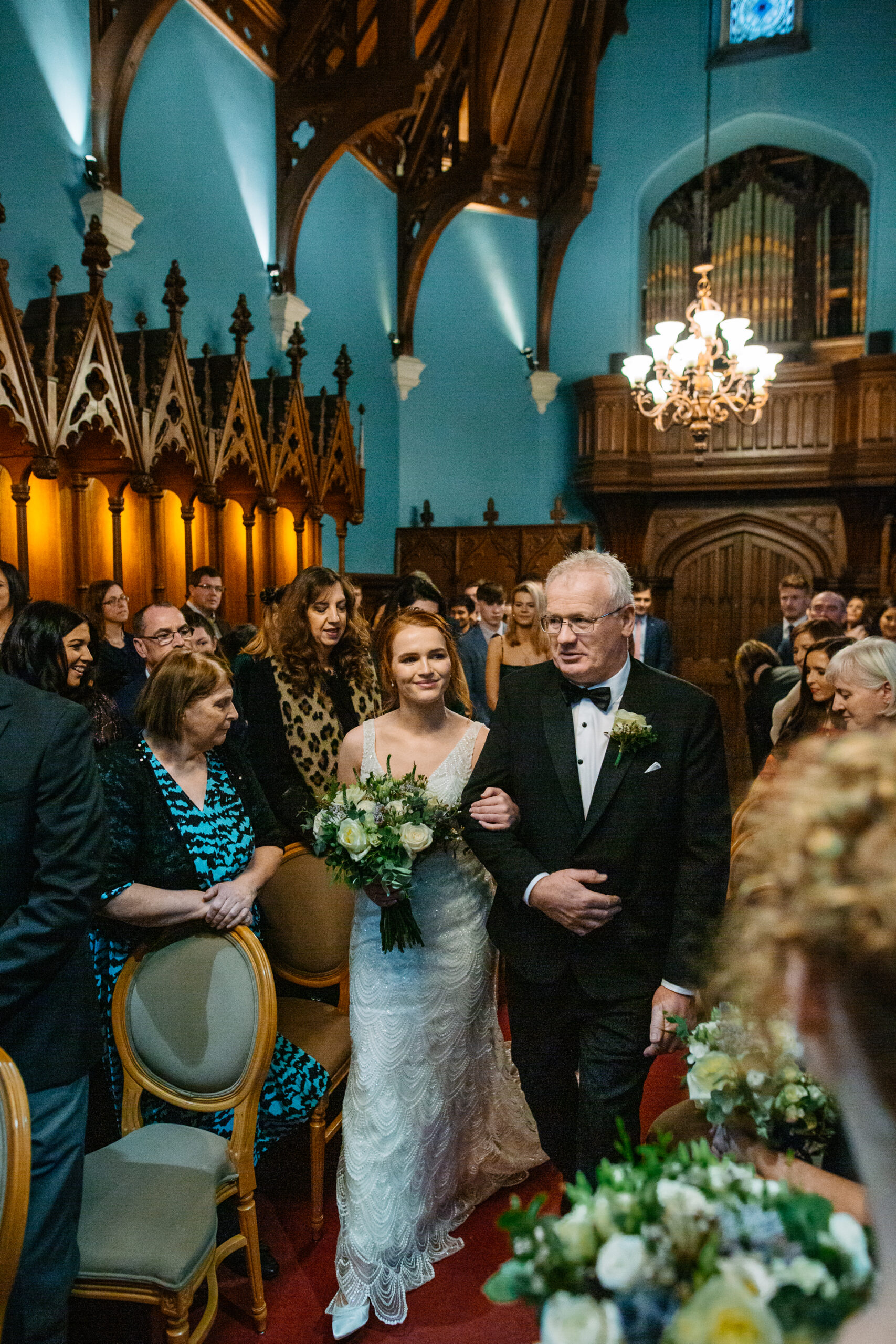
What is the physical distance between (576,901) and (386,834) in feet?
1.72

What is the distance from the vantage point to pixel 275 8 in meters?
8.38

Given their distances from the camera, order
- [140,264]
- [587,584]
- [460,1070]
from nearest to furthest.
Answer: [587,584] → [460,1070] → [140,264]

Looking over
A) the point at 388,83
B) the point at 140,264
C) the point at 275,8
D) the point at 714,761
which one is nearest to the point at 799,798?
the point at 714,761

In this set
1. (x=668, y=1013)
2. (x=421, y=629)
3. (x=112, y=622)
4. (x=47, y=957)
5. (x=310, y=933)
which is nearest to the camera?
(x=47, y=957)

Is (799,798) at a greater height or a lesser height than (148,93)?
lesser

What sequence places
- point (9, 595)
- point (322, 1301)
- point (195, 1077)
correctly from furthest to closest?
point (9, 595) → point (322, 1301) → point (195, 1077)

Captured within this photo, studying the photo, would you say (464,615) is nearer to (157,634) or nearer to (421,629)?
(157,634)

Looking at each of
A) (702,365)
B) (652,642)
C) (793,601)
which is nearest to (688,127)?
(702,365)

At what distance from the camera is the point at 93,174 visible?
6.03 metres

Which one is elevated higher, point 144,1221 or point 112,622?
point 112,622

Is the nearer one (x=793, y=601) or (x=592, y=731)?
(x=592, y=731)

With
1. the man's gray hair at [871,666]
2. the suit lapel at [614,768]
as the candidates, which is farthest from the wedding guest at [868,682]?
the suit lapel at [614,768]

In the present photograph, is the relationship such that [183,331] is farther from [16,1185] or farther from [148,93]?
[16,1185]

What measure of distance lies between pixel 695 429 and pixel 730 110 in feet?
20.2
